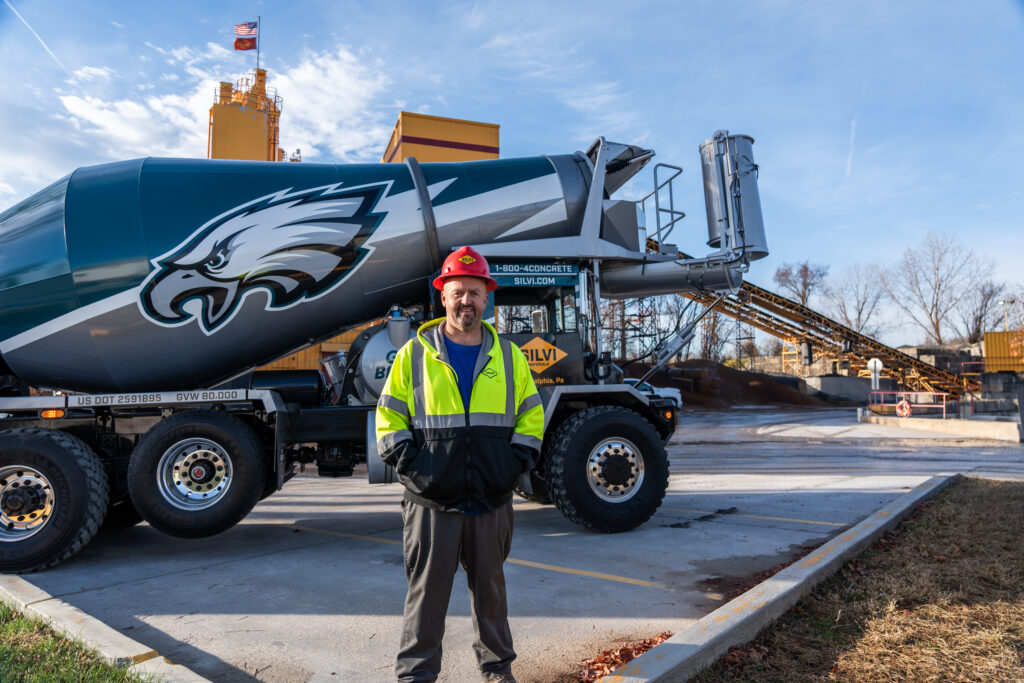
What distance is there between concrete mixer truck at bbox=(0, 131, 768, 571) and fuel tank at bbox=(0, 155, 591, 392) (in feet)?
A: 0.06

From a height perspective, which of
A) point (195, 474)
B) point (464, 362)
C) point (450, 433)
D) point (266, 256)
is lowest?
point (195, 474)

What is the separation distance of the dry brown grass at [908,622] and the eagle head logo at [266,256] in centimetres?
492

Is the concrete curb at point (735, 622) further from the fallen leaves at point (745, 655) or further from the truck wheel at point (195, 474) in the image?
the truck wheel at point (195, 474)

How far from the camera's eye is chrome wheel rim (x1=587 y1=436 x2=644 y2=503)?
20.4 ft

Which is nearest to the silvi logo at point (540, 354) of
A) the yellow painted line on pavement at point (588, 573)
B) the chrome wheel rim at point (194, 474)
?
the yellow painted line on pavement at point (588, 573)

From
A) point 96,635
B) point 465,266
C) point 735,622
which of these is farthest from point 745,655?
point 96,635

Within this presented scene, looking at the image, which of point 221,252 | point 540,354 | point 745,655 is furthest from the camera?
point 540,354

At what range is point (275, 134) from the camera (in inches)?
1314

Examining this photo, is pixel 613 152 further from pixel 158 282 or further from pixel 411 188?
pixel 158 282

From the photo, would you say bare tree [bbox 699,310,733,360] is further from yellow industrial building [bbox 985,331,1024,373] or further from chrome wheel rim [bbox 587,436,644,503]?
chrome wheel rim [bbox 587,436,644,503]

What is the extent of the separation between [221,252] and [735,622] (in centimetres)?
532

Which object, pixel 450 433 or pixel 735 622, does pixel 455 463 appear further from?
pixel 735 622

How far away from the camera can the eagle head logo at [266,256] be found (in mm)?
5859

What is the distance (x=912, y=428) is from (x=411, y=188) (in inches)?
855
